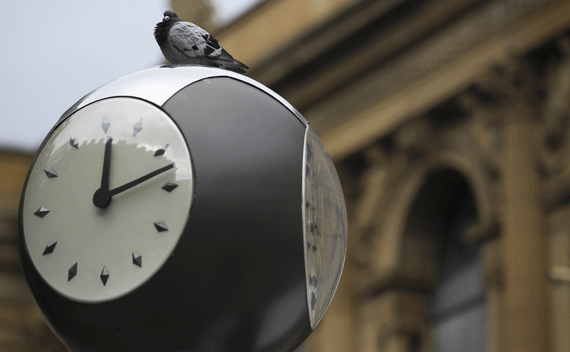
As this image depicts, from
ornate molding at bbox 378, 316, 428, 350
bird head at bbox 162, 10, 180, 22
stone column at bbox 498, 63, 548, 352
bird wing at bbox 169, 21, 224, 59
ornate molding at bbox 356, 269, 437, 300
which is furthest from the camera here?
ornate molding at bbox 356, 269, 437, 300

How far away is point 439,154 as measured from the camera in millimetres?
13742

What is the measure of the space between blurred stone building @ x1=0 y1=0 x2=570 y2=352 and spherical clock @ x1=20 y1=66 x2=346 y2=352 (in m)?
9.55

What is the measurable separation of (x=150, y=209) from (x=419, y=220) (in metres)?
12.5

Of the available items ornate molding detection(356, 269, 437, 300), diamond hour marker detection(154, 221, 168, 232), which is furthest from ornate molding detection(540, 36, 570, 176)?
diamond hour marker detection(154, 221, 168, 232)

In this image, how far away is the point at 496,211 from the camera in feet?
41.0

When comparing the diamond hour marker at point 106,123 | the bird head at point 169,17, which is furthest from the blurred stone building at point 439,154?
the diamond hour marker at point 106,123

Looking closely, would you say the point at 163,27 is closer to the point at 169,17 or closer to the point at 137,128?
the point at 169,17

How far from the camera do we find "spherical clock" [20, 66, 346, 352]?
191 centimetres

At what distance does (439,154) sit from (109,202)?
11956 millimetres

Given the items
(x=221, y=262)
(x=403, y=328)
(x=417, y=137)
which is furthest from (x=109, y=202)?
(x=403, y=328)

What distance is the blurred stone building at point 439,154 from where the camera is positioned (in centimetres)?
1194

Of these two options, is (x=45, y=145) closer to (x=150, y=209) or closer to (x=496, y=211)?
(x=150, y=209)

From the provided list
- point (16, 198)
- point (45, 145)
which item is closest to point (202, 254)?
point (45, 145)

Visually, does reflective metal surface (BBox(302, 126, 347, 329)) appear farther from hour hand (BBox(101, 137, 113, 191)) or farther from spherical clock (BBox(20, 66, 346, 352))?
hour hand (BBox(101, 137, 113, 191))
